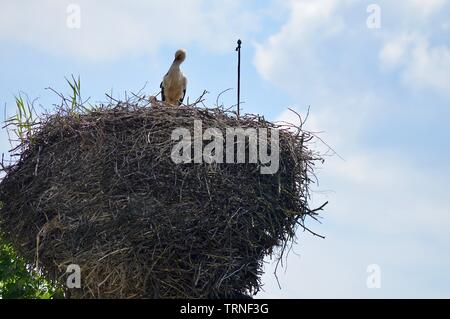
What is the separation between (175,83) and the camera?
1340 centimetres

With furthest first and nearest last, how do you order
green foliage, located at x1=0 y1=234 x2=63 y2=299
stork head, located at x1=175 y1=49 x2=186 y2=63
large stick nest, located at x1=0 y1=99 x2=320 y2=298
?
stork head, located at x1=175 y1=49 x2=186 y2=63, green foliage, located at x1=0 y1=234 x2=63 y2=299, large stick nest, located at x1=0 y1=99 x2=320 y2=298

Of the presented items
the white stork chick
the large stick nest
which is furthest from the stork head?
the large stick nest

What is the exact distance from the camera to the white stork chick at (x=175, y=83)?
13.4m

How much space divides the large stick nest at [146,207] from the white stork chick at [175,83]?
2.98 metres

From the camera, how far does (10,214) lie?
10258 mm

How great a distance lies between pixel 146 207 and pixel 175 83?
13.7ft

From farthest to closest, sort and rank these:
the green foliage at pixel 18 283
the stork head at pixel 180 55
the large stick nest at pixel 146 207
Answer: the stork head at pixel 180 55
the green foliage at pixel 18 283
the large stick nest at pixel 146 207

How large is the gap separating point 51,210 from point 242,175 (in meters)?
1.97

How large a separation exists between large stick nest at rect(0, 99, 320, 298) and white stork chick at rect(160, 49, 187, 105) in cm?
298

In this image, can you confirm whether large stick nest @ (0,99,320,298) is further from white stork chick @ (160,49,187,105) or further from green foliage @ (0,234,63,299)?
white stork chick @ (160,49,187,105)

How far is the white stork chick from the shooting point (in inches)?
527

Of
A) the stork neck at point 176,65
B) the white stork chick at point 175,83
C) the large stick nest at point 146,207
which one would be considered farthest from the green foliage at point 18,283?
the stork neck at point 176,65

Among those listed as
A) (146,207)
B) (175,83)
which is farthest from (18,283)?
(175,83)

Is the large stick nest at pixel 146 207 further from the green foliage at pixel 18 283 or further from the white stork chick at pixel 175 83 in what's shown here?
the white stork chick at pixel 175 83
